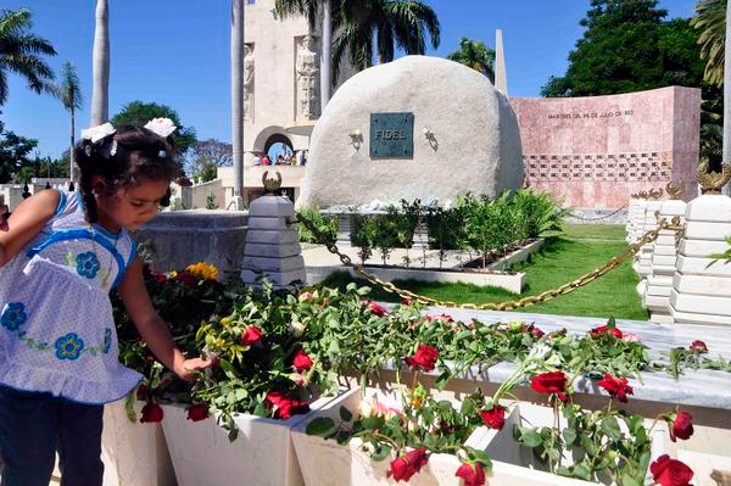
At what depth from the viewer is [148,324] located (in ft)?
6.66

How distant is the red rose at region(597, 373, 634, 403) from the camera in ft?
6.42

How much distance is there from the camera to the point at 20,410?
1667mm

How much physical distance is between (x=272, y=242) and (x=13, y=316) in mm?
2667

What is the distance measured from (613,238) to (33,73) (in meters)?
28.5

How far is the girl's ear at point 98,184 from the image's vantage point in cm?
172

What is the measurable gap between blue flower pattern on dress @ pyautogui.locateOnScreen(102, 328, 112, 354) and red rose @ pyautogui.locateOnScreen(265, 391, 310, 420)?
0.56m

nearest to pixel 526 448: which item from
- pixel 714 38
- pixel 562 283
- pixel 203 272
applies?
pixel 203 272

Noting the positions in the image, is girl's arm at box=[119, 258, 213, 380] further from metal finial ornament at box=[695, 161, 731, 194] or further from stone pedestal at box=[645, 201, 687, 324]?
stone pedestal at box=[645, 201, 687, 324]

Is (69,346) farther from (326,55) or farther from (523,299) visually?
(326,55)

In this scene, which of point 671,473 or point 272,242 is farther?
point 272,242

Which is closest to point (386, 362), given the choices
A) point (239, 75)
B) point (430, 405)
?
point (430, 405)

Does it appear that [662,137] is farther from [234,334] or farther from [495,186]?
[234,334]

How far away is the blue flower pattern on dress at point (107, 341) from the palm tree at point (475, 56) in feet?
133

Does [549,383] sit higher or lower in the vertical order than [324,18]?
lower
